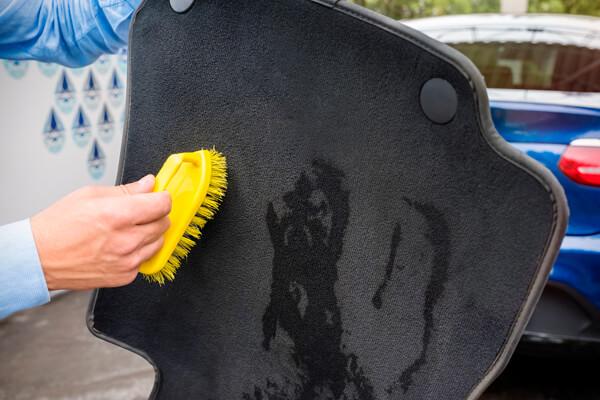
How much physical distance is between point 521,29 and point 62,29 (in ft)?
7.32

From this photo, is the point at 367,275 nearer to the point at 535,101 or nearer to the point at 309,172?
the point at 309,172

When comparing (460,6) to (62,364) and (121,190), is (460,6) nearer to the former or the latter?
(62,364)

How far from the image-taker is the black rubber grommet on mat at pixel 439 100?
623 millimetres

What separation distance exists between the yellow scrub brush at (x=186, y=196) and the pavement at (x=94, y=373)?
7.03 ft

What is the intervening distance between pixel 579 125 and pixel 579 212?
30 centimetres

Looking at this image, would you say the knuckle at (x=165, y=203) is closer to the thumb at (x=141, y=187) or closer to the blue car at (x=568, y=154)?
the thumb at (x=141, y=187)

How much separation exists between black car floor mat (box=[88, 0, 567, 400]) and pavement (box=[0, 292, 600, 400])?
6.71ft

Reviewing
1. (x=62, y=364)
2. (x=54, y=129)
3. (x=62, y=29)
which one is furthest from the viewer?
(x=54, y=129)

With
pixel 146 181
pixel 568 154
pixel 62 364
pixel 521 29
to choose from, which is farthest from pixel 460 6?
pixel 146 181

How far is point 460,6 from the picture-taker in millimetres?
11188

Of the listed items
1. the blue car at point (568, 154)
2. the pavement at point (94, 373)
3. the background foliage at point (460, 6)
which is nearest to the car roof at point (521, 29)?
the blue car at point (568, 154)

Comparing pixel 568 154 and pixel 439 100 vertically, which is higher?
pixel 439 100

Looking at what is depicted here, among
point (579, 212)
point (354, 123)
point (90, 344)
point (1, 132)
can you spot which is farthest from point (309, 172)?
point (1, 132)

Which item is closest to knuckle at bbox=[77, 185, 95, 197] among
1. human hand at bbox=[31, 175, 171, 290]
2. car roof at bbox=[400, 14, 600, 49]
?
human hand at bbox=[31, 175, 171, 290]
